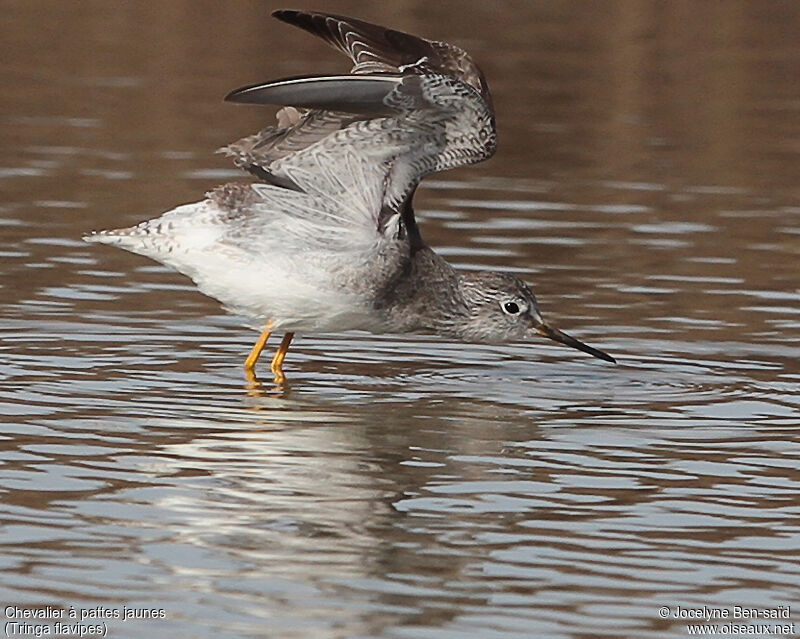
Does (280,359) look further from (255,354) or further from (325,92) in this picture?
(325,92)

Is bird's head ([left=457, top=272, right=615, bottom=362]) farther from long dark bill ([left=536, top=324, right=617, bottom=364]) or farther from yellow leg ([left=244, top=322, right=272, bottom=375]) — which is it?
yellow leg ([left=244, top=322, right=272, bottom=375])

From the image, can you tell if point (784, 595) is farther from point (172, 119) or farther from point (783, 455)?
point (172, 119)

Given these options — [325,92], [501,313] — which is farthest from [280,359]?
[325,92]

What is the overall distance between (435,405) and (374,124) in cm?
159

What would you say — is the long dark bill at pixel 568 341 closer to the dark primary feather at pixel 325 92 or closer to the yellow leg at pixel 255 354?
the yellow leg at pixel 255 354

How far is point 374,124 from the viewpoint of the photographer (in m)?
11.0

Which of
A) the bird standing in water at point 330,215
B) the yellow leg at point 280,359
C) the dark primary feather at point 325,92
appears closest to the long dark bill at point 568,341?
the bird standing in water at point 330,215

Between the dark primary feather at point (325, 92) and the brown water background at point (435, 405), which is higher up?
the dark primary feather at point (325, 92)

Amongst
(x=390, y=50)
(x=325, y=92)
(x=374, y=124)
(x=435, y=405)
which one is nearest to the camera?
(x=325, y=92)

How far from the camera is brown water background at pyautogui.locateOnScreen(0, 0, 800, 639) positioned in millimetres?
7910

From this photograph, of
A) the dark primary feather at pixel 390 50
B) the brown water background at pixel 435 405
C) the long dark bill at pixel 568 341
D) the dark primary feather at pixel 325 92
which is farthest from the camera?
the long dark bill at pixel 568 341

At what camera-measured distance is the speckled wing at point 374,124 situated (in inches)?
415

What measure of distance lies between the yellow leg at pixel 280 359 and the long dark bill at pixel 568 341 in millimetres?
1539

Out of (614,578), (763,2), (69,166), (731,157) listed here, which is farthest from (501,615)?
(763,2)
